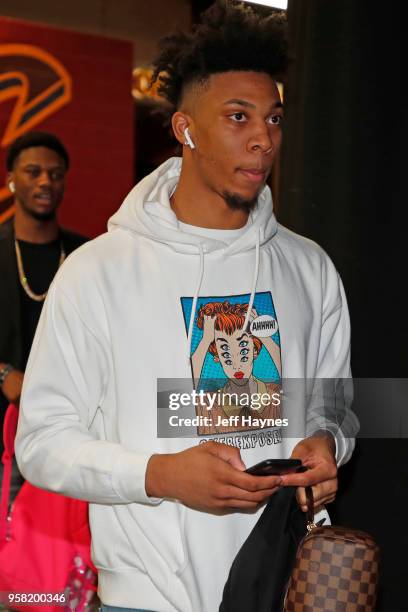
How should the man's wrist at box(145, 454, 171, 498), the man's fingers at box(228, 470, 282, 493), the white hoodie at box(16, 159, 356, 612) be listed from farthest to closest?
the white hoodie at box(16, 159, 356, 612) → the man's wrist at box(145, 454, 171, 498) → the man's fingers at box(228, 470, 282, 493)

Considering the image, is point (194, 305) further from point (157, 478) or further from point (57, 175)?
point (57, 175)

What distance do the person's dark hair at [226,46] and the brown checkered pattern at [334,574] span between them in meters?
1.04

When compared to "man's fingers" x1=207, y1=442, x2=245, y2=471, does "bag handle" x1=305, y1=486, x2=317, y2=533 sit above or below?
below

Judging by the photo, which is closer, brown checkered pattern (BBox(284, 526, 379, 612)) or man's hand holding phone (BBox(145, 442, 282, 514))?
man's hand holding phone (BBox(145, 442, 282, 514))

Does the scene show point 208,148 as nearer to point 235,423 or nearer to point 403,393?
point 235,423

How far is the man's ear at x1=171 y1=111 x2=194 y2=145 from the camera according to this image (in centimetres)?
243

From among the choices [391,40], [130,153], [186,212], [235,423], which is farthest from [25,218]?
[235,423]

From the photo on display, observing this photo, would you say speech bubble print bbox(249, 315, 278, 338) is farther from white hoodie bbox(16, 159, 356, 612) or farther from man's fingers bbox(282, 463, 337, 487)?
man's fingers bbox(282, 463, 337, 487)

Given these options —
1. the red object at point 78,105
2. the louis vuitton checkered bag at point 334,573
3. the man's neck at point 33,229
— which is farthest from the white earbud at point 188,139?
the red object at point 78,105

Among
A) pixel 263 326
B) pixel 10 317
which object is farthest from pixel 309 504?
A: pixel 10 317

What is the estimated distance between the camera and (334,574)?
6.61 ft

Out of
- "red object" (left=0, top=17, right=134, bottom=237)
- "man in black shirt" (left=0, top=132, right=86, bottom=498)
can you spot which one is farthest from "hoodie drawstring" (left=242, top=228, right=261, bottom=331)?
"red object" (left=0, top=17, right=134, bottom=237)

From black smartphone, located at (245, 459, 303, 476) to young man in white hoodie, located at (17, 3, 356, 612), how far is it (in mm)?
20

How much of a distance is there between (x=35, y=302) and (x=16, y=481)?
744mm
